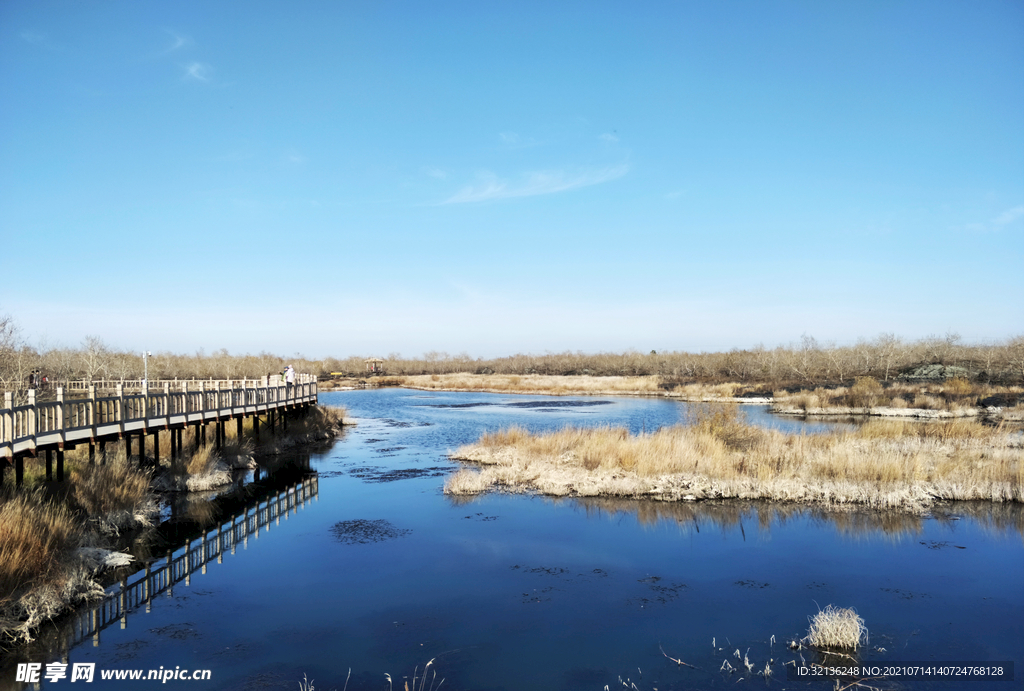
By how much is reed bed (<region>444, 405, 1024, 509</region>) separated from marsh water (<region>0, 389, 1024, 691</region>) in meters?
0.93

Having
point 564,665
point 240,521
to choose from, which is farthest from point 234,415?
point 564,665

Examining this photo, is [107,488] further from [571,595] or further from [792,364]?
[792,364]

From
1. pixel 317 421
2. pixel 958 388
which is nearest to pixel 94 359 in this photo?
pixel 317 421

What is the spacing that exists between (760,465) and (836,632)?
1161cm

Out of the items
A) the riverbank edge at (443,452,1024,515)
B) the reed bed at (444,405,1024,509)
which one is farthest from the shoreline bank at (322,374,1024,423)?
the riverbank edge at (443,452,1024,515)

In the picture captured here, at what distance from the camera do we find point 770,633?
9.84 metres

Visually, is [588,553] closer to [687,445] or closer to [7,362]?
[687,445]

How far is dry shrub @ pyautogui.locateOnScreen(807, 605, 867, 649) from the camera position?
9.29 m

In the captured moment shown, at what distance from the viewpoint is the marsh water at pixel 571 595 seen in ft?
29.3

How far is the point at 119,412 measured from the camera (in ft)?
61.2

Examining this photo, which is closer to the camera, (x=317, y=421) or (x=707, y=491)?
(x=707, y=491)

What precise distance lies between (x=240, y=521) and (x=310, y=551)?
386 cm

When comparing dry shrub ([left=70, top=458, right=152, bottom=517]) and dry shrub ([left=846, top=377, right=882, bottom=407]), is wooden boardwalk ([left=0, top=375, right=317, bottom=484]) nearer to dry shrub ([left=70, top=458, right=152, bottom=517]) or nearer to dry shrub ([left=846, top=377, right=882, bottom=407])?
dry shrub ([left=70, top=458, right=152, bottom=517])

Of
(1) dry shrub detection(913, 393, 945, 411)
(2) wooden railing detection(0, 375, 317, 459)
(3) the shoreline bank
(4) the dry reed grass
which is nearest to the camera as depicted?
(2) wooden railing detection(0, 375, 317, 459)
